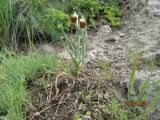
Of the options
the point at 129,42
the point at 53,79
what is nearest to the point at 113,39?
the point at 129,42

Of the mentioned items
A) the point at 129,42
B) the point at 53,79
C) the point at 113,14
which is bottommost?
the point at 53,79

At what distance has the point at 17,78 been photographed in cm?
274

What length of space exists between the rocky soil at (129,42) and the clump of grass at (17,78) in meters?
0.39

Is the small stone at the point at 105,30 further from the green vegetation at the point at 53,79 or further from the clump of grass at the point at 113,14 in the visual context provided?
the green vegetation at the point at 53,79

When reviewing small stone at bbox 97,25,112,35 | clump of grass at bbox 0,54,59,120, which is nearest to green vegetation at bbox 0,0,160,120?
clump of grass at bbox 0,54,59,120

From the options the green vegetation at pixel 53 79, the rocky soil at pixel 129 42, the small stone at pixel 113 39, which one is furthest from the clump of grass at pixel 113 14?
the green vegetation at pixel 53 79

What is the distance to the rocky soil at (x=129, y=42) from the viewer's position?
2.98 metres

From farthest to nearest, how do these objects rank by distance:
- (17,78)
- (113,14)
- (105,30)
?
1. (113,14)
2. (105,30)
3. (17,78)

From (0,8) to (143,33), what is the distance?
1378 millimetres

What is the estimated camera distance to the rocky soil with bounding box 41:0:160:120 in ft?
9.76

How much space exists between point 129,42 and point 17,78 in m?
1.19

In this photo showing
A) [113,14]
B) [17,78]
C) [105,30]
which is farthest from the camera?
[113,14]

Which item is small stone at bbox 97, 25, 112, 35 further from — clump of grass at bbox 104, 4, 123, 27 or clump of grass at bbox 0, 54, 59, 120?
clump of grass at bbox 0, 54, 59, 120

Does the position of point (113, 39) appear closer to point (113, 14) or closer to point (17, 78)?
point (113, 14)
